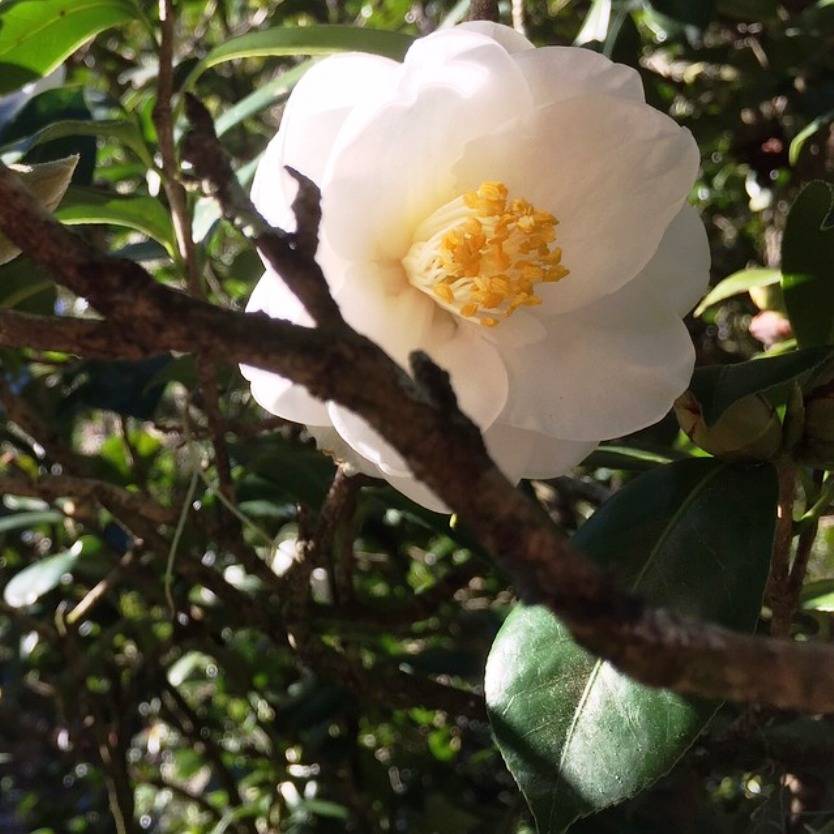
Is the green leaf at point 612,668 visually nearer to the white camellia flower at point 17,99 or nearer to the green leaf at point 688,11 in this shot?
the green leaf at point 688,11

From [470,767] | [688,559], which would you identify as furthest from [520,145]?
[470,767]

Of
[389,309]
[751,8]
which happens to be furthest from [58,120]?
[751,8]

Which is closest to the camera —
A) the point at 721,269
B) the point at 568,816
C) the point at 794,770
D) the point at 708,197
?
the point at 568,816

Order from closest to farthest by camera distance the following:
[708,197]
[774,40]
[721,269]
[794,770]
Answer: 1. [794,770]
2. [774,40]
3. [721,269]
4. [708,197]

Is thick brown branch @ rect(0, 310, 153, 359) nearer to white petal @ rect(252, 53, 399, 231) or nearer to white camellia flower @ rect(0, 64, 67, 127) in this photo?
white petal @ rect(252, 53, 399, 231)

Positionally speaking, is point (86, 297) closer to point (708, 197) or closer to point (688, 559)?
point (688, 559)
